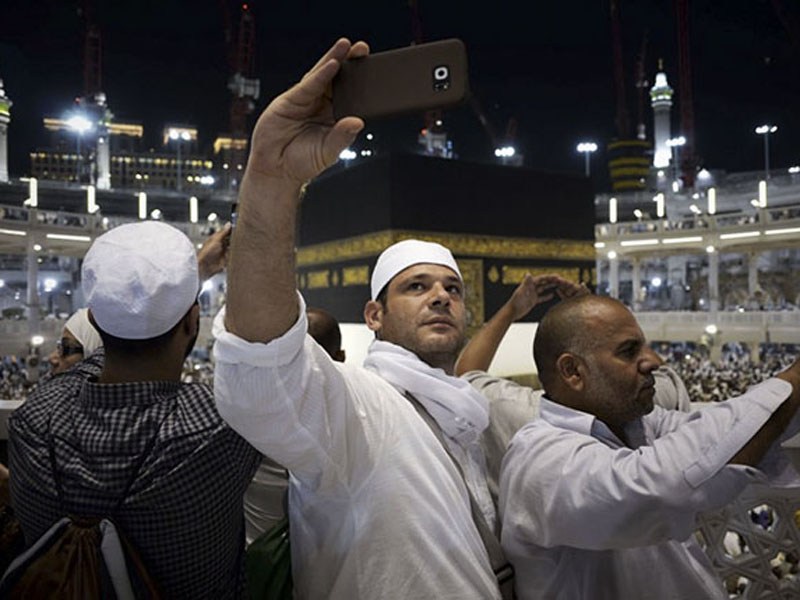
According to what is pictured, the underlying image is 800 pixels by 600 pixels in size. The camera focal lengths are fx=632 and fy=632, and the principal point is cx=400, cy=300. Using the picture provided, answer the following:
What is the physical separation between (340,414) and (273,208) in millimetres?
384

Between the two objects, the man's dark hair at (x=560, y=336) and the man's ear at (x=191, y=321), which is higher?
the man's ear at (x=191, y=321)

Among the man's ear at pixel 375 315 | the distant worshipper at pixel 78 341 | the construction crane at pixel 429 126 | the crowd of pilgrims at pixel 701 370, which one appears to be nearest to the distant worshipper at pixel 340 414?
the man's ear at pixel 375 315

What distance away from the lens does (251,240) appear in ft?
3.13

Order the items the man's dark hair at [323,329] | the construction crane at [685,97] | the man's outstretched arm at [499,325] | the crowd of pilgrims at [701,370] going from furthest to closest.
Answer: the construction crane at [685,97]
the crowd of pilgrims at [701,370]
the man's outstretched arm at [499,325]
the man's dark hair at [323,329]

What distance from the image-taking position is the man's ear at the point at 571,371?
4.92 feet

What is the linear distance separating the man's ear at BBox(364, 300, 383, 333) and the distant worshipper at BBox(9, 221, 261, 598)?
662mm

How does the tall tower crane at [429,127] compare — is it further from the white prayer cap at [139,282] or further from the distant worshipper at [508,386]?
Answer: the white prayer cap at [139,282]

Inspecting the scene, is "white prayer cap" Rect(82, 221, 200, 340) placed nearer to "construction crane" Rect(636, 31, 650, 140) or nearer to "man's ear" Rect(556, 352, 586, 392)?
"man's ear" Rect(556, 352, 586, 392)

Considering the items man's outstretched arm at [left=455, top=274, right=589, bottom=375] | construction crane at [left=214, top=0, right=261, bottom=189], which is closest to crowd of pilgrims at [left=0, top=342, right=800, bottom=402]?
man's outstretched arm at [left=455, top=274, right=589, bottom=375]

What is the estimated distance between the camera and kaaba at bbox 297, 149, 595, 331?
8.78 metres

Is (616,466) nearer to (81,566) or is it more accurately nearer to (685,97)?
(81,566)

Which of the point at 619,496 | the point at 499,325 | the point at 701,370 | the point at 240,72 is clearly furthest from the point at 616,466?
the point at 240,72

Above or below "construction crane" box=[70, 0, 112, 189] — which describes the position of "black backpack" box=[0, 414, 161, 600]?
below

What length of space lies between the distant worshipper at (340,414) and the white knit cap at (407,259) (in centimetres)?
18
